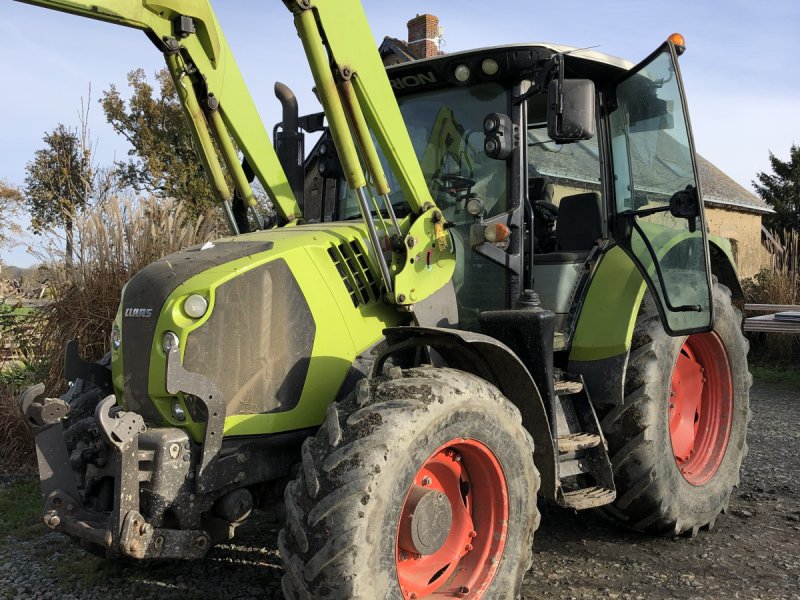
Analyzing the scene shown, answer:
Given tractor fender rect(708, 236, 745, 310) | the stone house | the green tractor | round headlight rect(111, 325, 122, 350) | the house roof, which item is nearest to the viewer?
the green tractor

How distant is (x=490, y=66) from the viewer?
386 centimetres

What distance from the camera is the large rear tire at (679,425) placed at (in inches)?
159

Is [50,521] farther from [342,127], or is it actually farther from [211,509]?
[342,127]

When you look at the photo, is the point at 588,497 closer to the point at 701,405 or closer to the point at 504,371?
the point at 504,371

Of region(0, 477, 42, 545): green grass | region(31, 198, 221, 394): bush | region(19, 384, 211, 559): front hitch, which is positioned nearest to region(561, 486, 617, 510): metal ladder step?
region(19, 384, 211, 559): front hitch

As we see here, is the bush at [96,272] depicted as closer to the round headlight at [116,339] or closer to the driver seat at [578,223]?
the round headlight at [116,339]

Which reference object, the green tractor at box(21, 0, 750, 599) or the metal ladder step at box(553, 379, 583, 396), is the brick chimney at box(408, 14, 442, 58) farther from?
the metal ladder step at box(553, 379, 583, 396)

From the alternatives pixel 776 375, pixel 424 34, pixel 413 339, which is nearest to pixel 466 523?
pixel 413 339

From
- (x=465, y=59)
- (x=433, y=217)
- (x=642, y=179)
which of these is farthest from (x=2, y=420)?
(x=642, y=179)

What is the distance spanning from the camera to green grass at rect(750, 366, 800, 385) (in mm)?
11096

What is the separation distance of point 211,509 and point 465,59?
258 cm

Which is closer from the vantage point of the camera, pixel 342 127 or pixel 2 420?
pixel 342 127

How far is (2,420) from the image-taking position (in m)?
6.08

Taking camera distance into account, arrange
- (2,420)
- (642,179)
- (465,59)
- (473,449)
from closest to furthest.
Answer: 1. (473,449)
2. (465,59)
3. (642,179)
4. (2,420)
